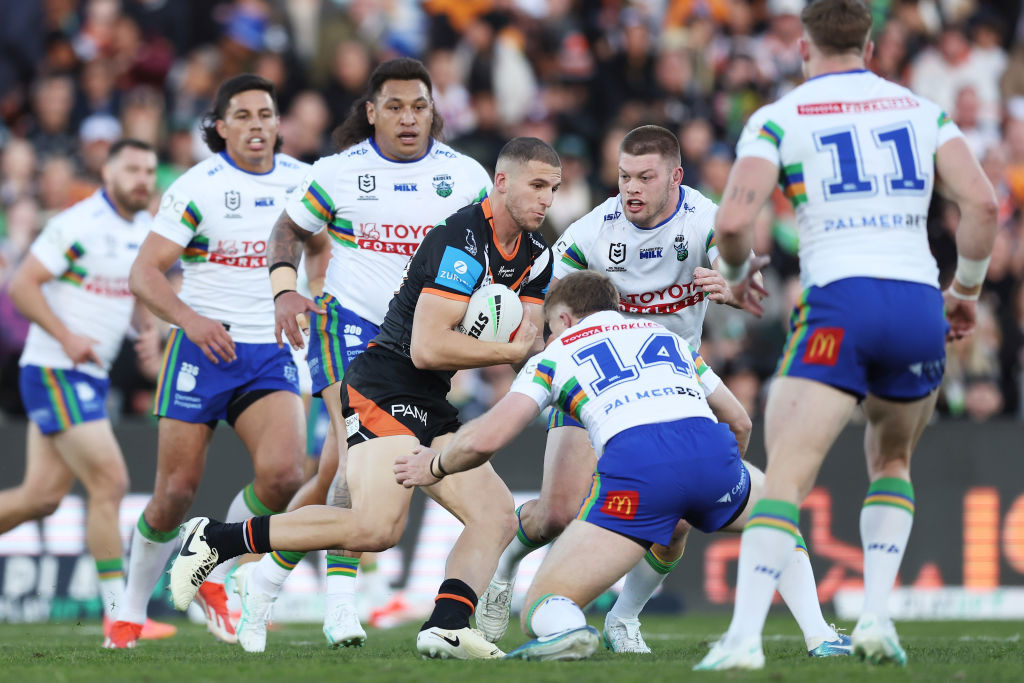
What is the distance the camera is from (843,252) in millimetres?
5930

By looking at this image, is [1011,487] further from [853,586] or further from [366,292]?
[366,292]

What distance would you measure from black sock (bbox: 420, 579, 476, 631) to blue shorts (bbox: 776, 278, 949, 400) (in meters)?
2.09

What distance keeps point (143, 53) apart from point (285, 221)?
8.05 metres

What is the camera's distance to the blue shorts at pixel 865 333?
229 inches

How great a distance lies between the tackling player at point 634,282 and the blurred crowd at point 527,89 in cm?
486

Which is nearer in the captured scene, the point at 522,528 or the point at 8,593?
the point at 522,528

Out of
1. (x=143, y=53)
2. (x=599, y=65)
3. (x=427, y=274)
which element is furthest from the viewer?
(x=599, y=65)

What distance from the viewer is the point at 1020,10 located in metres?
19.4

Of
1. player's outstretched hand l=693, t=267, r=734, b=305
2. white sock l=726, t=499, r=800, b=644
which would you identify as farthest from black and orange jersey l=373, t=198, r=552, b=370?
white sock l=726, t=499, r=800, b=644

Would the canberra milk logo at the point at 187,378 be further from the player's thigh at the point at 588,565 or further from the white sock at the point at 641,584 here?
the player's thigh at the point at 588,565

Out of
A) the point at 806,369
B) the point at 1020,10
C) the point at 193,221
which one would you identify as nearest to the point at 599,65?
the point at 1020,10

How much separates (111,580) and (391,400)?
351cm

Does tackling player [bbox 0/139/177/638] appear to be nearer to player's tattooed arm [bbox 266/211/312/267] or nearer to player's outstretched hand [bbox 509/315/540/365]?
A: player's tattooed arm [bbox 266/211/312/267]

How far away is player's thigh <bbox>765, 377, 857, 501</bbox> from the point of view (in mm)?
5797
